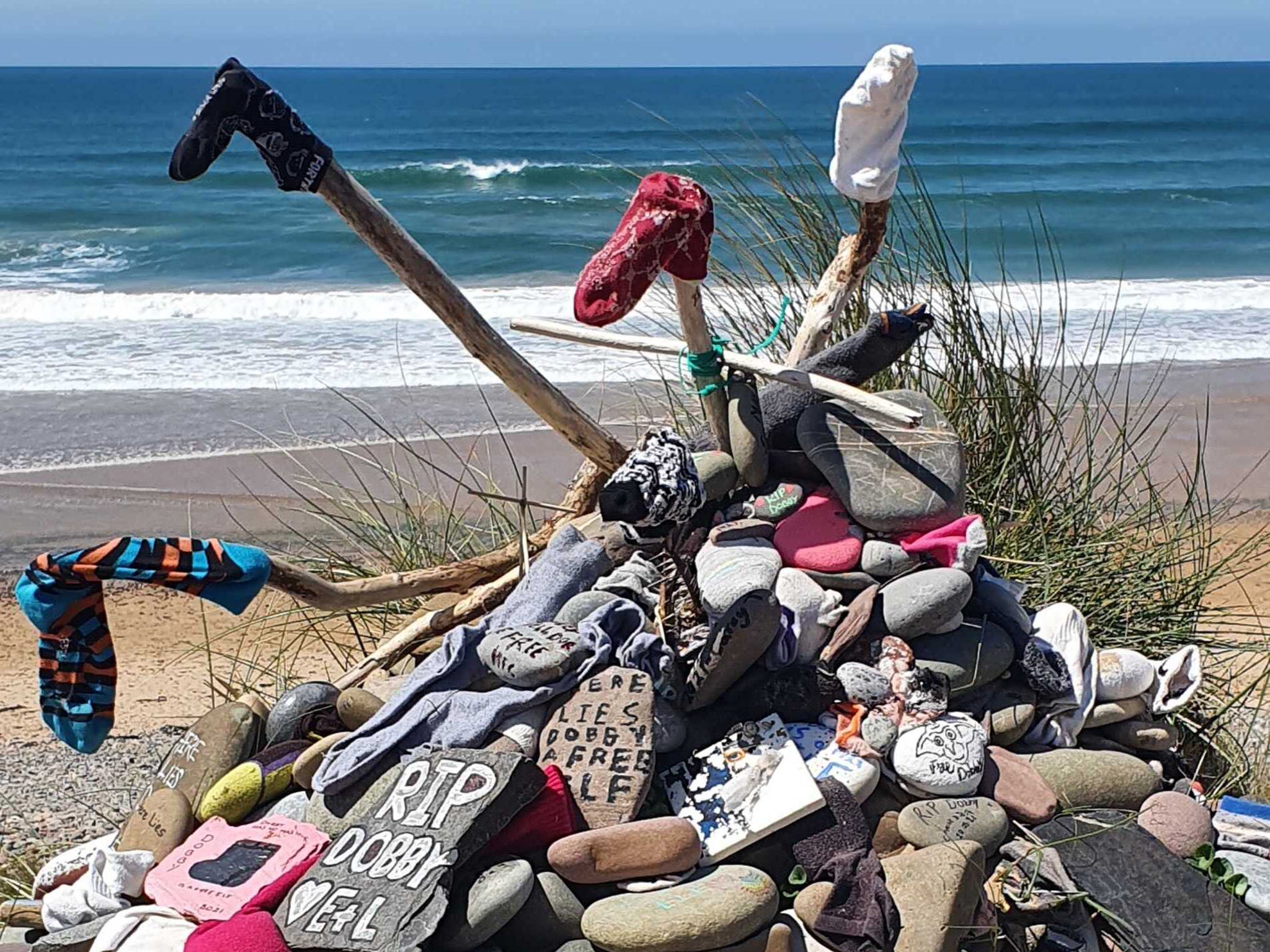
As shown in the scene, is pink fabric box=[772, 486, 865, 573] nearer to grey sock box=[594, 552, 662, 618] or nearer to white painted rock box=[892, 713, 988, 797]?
grey sock box=[594, 552, 662, 618]

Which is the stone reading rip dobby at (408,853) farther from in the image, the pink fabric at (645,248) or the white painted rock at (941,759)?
the pink fabric at (645,248)

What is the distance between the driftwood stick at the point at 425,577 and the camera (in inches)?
130

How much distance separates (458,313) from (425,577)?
79 centimetres

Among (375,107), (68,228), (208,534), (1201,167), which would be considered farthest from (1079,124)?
(208,534)

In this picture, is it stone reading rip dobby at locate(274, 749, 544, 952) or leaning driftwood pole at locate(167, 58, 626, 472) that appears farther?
leaning driftwood pole at locate(167, 58, 626, 472)

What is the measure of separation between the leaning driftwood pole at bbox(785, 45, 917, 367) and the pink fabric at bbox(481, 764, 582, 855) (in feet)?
5.35

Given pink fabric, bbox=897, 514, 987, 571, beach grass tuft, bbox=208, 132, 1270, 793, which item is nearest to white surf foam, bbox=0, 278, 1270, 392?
beach grass tuft, bbox=208, 132, 1270, 793

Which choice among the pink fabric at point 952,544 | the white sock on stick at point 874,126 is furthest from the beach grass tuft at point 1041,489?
the pink fabric at point 952,544

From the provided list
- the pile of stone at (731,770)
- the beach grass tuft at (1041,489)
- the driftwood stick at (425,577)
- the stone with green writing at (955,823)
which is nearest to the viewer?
the pile of stone at (731,770)

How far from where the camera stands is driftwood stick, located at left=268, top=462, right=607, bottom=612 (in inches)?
130

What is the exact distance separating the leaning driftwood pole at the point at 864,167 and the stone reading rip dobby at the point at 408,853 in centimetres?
168

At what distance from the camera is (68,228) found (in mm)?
24109

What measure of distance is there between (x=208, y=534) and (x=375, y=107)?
190 feet

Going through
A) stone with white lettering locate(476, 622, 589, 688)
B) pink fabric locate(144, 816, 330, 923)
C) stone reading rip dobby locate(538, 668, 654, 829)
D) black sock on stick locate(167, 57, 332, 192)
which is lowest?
pink fabric locate(144, 816, 330, 923)
